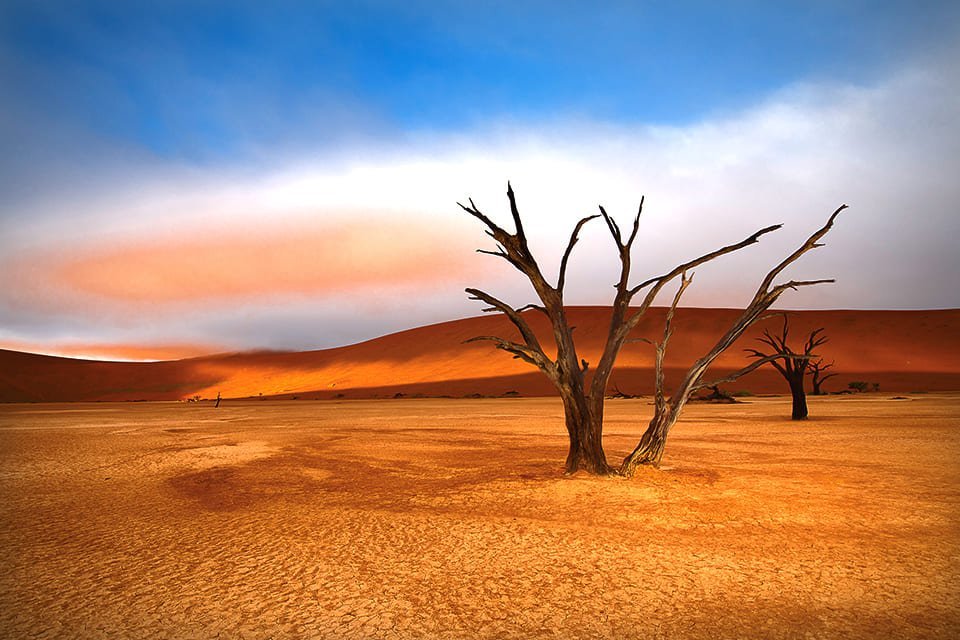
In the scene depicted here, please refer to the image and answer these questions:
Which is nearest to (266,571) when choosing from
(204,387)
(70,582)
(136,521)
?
(70,582)

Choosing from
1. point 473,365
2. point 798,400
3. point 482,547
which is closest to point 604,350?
point 482,547

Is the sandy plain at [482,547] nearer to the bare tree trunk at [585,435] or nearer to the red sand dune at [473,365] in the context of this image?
the bare tree trunk at [585,435]

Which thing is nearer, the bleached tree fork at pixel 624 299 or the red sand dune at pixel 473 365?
the bleached tree fork at pixel 624 299

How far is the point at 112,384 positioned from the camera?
239 feet

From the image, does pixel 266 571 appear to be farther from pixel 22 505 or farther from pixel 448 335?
pixel 448 335

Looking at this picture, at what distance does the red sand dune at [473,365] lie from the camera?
44906 mm

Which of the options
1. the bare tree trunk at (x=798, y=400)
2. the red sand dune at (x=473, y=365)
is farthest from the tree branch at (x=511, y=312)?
the red sand dune at (x=473, y=365)

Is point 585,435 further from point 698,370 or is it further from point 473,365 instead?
point 473,365

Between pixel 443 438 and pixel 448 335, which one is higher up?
pixel 448 335

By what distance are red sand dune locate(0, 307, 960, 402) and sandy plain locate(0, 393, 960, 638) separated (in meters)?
32.0

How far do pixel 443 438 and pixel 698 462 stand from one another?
6.03m

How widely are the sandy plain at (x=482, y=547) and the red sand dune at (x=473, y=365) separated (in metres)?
32.0

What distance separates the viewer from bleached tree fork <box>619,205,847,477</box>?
7617 mm

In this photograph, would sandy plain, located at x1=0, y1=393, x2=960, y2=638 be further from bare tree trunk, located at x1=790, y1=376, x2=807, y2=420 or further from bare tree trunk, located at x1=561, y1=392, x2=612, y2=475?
bare tree trunk, located at x1=790, y1=376, x2=807, y2=420
